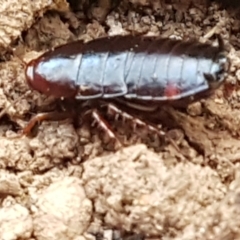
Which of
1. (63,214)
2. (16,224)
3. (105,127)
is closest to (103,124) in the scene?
(105,127)

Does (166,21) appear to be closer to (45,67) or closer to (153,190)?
(45,67)

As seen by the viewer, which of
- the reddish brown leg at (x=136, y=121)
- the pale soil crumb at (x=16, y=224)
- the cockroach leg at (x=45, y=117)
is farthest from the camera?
the cockroach leg at (x=45, y=117)

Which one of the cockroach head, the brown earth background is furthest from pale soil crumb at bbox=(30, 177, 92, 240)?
the cockroach head

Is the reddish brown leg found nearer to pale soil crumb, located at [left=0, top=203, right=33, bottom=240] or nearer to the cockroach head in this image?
the cockroach head

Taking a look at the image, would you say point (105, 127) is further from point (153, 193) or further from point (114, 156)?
point (153, 193)

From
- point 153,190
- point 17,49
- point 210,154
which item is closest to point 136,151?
point 153,190

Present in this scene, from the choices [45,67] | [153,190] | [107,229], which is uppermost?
[45,67]

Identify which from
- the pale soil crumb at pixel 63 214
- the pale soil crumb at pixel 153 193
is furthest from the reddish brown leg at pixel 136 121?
the pale soil crumb at pixel 63 214

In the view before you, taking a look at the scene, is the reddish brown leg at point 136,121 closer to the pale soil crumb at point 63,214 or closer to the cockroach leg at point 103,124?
the cockroach leg at point 103,124
